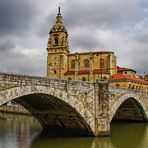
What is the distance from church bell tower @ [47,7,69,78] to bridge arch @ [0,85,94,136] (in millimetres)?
38554

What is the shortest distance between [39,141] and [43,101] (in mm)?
2882

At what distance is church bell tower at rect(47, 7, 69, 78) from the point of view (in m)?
65.1

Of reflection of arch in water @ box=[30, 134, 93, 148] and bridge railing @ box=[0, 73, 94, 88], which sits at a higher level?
bridge railing @ box=[0, 73, 94, 88]

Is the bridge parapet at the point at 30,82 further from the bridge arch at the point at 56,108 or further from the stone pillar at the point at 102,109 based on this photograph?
the stone pillar at the point at 102,109

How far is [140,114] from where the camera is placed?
38.6m

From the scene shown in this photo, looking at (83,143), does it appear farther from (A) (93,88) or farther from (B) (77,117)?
(A) (93,88)

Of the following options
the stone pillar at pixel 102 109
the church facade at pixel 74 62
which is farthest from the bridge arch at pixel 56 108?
the church facade at pixel 74 62

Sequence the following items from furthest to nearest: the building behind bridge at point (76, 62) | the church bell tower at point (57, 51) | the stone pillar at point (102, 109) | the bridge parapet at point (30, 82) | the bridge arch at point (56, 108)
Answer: the church bell tower at point (57, 51) → the building behind bridge at point (76, 62) → the stone pillar at point (102, 109) → the bridge arch at point (56, 108) → the bridge parapet at point (30, 82)

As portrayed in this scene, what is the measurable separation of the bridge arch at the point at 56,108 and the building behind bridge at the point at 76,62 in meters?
38.3

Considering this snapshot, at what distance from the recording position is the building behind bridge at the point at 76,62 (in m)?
64.6

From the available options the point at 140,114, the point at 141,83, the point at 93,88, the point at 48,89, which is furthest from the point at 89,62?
the point at 48,89

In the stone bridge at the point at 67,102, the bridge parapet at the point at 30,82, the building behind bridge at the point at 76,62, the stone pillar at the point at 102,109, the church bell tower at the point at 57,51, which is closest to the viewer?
the bridge parapet at the point at 30,82

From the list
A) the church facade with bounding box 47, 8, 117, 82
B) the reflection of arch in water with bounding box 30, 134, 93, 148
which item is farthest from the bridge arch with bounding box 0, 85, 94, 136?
the church facade with bounding box 47, 8, 117, 82

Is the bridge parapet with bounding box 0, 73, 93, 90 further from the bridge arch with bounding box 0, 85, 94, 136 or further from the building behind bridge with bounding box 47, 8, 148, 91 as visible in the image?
the building behind bridge with bounding box 47, 8, 148, 91
